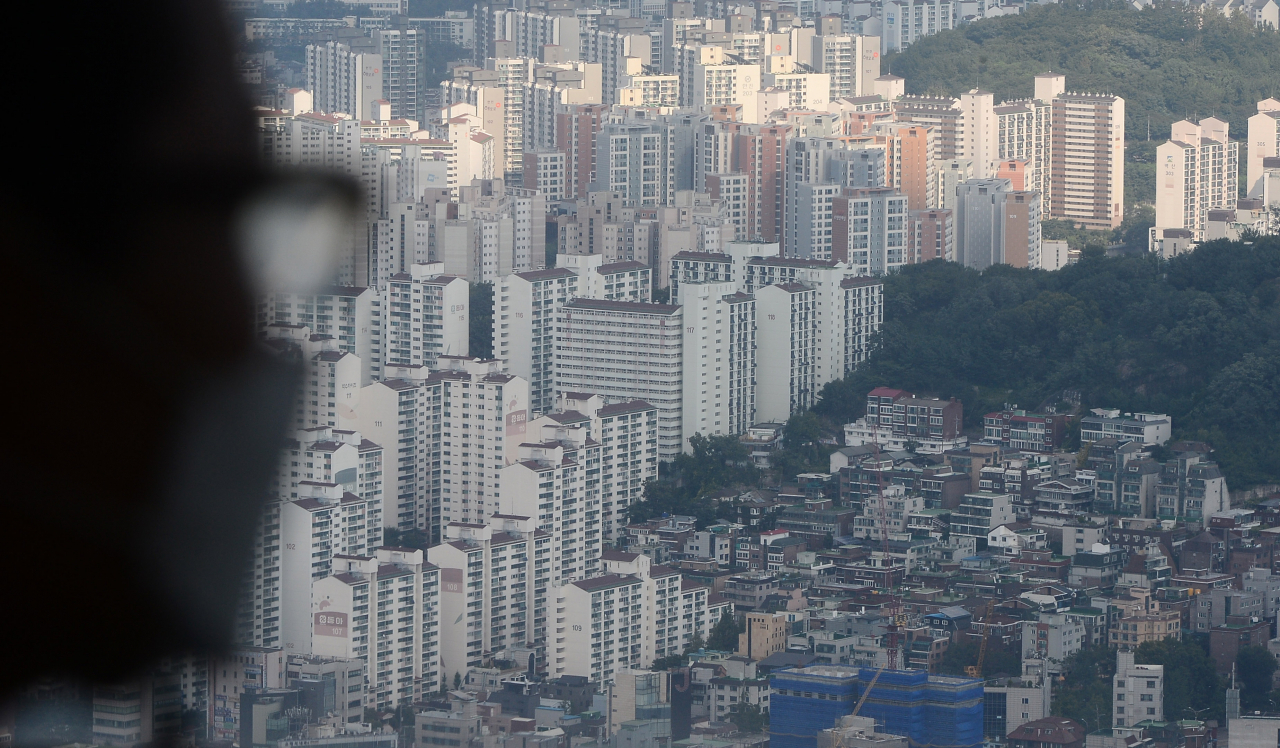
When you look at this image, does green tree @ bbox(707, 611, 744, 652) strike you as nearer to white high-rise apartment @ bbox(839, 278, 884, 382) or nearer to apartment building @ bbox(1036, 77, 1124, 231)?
white high-rise apartment @ bbox(839, 278, 884, 382)

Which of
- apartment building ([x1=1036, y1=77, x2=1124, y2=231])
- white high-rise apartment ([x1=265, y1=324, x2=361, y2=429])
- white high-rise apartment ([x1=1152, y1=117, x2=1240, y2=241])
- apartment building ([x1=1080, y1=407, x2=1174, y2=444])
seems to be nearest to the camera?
white high-rise apartment ([x1=265, y1=324, x2=361, y2=429])

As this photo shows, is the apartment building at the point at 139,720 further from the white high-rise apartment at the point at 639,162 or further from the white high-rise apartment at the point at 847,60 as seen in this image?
the white high-rise apartment at the point at 847,60

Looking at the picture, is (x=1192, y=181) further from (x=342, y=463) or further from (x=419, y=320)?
(x=342, y=463)

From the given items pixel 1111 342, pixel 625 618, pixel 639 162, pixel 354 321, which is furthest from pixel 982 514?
pixel 639 162

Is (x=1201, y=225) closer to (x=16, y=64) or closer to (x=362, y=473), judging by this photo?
(x=362, y=473)

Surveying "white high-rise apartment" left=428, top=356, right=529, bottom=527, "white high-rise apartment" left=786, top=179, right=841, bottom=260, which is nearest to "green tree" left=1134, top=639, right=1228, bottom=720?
"white high-rise apartment" left=428, top=356, right=529, bottom=527

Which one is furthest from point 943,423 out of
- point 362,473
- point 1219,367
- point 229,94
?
point 229,94
